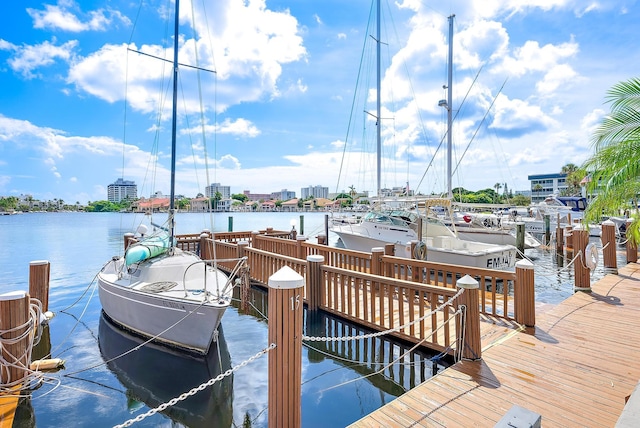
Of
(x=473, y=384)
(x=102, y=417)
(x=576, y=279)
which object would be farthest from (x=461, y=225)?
(x=102, y=417)

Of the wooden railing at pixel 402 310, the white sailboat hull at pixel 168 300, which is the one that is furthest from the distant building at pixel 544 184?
the white sailboat hull at pixel 168 300

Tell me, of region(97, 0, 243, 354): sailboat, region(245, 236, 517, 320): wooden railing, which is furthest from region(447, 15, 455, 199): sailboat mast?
region(97, 0, 243, 354): sailboat

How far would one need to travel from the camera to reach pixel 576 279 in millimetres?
7805

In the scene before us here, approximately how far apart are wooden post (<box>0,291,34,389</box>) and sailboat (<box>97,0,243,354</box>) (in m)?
1.56

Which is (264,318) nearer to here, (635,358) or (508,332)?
(508,332)

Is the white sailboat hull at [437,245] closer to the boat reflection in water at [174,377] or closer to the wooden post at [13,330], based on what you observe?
the boat reflection in water at [174,377]

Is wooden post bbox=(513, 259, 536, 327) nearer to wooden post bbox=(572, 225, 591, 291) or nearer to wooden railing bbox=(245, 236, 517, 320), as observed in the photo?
wooden railing bbox=(245, 236, 517, 320)

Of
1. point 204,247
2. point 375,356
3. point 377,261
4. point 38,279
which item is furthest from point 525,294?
point 204,247

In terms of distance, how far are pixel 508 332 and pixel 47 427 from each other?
6467 mm

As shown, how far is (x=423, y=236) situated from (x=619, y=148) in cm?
817

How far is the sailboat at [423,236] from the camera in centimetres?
1115

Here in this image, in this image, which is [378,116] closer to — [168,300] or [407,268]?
[407,268]

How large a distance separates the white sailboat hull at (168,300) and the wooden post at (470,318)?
3.34 meters

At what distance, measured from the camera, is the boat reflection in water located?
13.8ft
